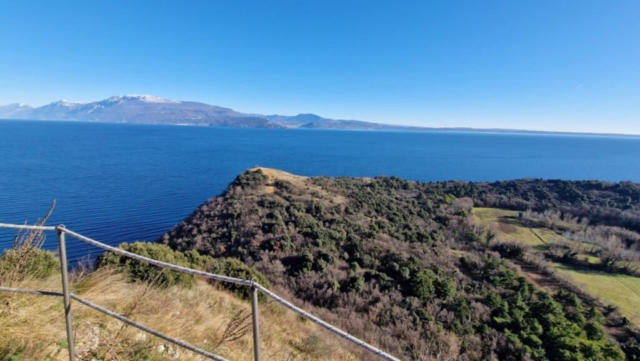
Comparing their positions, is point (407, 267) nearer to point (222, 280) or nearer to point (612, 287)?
point (612, 287)

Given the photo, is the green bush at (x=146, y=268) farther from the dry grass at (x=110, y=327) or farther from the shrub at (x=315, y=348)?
the shrub at (x=315, y=348)

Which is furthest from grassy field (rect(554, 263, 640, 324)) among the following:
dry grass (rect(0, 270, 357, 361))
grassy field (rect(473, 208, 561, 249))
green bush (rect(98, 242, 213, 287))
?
green bush (rect(98, 242, 213, 287))

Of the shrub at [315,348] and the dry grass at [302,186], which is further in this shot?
the dry grass at [302,186]

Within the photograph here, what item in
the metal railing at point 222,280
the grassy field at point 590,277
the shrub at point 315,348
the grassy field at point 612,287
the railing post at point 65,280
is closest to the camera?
the metal railing at point 222,280

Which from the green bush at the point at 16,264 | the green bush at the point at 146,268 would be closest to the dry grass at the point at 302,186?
the green bush at the point at 146,268

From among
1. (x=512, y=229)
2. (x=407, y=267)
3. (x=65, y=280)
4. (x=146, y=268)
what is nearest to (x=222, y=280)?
(x=65, y=280)

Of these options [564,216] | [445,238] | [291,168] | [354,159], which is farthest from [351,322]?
[354,159]
